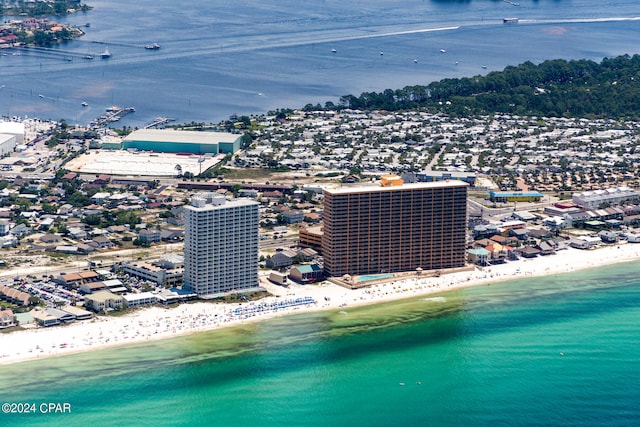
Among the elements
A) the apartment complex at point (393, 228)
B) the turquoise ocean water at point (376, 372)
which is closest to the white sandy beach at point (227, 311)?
the turquoise ocean water at point (376, 372)

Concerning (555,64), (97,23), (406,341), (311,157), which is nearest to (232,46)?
(97,23)

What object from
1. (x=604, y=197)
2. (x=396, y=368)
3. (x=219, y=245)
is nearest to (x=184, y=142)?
(x=604, y=197)

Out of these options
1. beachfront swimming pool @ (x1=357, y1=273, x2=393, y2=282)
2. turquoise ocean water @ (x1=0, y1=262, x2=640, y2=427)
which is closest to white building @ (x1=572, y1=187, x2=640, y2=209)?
turquoise ocean water @ (x1=0, y1=262, x2=640, y2=427)

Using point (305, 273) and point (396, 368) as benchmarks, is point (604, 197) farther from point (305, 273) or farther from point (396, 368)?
point (396, 368)

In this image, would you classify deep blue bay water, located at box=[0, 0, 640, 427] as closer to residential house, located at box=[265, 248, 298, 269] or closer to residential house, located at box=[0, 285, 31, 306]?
residential house, located at box=[265, 248, 298, 269]

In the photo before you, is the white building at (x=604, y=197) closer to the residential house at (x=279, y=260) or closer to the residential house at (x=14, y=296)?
the residential house at (x=279, y=260)
